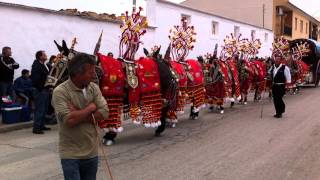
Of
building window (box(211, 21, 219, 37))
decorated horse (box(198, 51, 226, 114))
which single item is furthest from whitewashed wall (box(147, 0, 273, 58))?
decorated horse (box(198, 51, 226, 114))

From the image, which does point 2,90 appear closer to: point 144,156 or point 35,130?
point 35,130

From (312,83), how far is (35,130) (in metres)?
20.2

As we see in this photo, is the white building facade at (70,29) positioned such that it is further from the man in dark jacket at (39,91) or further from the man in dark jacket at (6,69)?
the man in dark jacket at (39,91)

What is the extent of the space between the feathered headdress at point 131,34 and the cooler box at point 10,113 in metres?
3.41

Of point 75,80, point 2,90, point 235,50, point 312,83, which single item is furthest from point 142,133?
point 312,83

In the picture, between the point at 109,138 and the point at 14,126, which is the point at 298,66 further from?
the point at 109,138

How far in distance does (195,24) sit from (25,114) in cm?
1281

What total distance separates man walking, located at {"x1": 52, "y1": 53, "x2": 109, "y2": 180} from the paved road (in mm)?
2675

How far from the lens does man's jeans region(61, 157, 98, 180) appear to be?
405 centimetres

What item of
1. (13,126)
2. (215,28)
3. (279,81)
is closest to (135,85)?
(13,126)

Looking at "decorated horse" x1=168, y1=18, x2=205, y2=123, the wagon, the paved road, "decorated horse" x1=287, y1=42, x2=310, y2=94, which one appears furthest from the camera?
the wagon

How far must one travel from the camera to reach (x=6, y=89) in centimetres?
1193

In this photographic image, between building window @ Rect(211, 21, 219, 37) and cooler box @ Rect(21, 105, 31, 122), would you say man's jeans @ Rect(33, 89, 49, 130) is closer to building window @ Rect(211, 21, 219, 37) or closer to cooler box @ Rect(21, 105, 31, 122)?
cooler box @ Rect(21, 105, 31, 122)

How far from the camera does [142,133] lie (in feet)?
34.6
